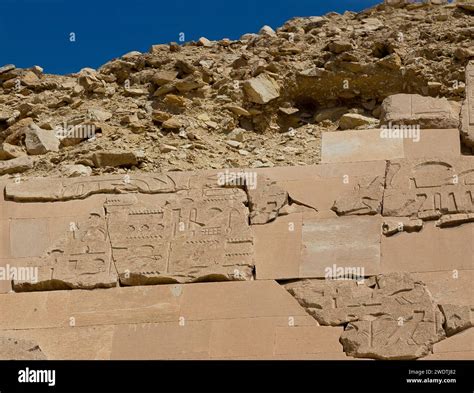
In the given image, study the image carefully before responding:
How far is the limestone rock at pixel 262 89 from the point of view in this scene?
47.8 feet

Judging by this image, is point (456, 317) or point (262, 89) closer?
point (456, 317)

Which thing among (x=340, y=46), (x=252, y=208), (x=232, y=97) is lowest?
(x=252, y=208)

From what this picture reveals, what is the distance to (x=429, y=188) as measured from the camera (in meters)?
12.0

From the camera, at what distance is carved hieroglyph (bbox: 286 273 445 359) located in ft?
34.9

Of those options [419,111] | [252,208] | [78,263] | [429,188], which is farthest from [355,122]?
[78,263]

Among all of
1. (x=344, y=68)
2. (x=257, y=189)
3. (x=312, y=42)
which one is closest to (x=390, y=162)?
(x=257, y=189)

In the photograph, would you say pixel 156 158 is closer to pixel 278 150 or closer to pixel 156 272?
pixel 278 150

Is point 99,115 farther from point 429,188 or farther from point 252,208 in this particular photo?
point 429,188

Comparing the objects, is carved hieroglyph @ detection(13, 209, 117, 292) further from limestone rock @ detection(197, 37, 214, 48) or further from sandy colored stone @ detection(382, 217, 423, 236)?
limestone rock @ detection(197, 37, 214, 48)

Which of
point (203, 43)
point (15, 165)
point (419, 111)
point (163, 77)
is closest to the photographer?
point (419, 111)

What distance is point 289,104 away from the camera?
14.7 meters

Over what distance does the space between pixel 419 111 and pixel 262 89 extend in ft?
7.58

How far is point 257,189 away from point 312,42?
156 inches
